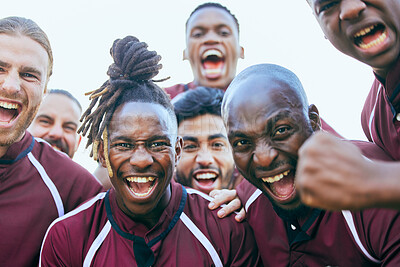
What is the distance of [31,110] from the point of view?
315cm

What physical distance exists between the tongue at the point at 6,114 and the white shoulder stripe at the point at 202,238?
1588mm

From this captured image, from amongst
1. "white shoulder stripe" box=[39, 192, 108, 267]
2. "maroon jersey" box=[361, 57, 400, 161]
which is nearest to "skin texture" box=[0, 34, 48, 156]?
"white shoulder stripe" box=[39, 192, 108, 267]

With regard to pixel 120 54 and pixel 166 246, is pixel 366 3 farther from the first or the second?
pixel 166 246

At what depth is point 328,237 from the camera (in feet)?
8.23

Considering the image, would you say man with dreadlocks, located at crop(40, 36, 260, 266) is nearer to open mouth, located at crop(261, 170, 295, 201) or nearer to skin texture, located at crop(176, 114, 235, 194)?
open mouth, located at crop(261, 170, 295, 201)

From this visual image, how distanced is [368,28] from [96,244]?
2.35 meters

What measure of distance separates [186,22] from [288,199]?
13.9 ft

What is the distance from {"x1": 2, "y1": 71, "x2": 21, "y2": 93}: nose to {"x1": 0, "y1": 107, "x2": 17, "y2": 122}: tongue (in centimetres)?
25

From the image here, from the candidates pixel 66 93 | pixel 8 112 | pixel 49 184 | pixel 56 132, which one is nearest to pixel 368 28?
pixel 49 184

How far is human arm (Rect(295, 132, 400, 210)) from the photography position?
1165 mm

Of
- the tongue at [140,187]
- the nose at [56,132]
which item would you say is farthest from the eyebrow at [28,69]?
the nose at [56,132]

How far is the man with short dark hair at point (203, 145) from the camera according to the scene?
4125 millimetres

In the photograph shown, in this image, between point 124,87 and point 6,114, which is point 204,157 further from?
point 6,114

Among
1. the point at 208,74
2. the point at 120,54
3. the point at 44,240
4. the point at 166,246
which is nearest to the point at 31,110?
the point at 120,54
